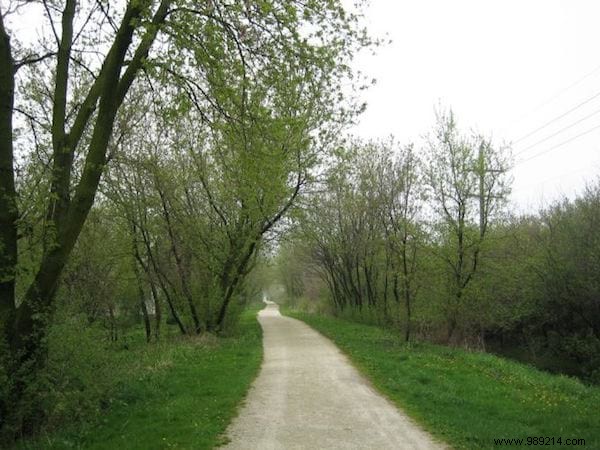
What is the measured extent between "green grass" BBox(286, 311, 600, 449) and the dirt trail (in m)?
0.50

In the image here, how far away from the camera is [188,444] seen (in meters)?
7.63

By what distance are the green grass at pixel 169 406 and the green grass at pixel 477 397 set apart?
3.38m

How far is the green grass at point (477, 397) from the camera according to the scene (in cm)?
832

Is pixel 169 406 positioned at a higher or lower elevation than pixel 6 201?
lower

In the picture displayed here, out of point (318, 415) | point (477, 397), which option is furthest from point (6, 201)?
point (477, 397)

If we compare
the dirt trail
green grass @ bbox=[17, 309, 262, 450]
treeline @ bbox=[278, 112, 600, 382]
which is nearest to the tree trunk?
green grass @ bbox=[17, 309, 262, 450]

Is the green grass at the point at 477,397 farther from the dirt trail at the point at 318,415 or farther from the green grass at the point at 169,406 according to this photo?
the green grass at the point at 169,406

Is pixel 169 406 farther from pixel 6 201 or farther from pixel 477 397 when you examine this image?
pixel 477 397

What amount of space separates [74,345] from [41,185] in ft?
10.2

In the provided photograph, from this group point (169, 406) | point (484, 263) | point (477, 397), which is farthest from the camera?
point (484, 263)

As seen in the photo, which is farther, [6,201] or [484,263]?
[484,263]

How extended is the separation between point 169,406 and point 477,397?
20.0 ft

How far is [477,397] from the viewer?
424 inches

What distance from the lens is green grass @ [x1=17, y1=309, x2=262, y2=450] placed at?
8.09 m
